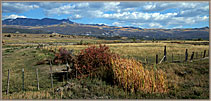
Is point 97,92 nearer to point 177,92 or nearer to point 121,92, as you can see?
point 121,92

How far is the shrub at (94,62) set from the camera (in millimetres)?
10992

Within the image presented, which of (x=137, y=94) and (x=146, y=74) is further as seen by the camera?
(x=146, y=74)

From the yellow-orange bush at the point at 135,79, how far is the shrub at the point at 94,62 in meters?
1.35

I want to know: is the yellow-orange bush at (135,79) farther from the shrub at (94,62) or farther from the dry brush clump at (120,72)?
the shrub at (94,62)

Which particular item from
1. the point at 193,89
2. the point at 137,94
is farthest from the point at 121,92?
the point at 193,89

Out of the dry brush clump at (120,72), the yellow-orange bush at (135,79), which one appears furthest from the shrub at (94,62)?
the yellow-orange bush at (135,79)

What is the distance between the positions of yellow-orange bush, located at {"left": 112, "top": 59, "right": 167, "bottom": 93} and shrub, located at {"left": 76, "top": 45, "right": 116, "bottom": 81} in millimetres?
1355

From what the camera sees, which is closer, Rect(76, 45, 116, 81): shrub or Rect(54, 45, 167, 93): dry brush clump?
Rect(54, 45, 167, 93): dry brush clump

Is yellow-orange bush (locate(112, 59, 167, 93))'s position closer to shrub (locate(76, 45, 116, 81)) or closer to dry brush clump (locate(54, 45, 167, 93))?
Result: dry brush clump (locate(54, 45, 167, 93))

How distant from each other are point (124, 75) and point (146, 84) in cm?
106

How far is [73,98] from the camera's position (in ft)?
24.5

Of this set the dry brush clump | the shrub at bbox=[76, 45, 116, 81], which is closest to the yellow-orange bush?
the dry brush clump

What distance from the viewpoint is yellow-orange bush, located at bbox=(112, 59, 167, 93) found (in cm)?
855

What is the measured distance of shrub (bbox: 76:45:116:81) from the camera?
433 inches
